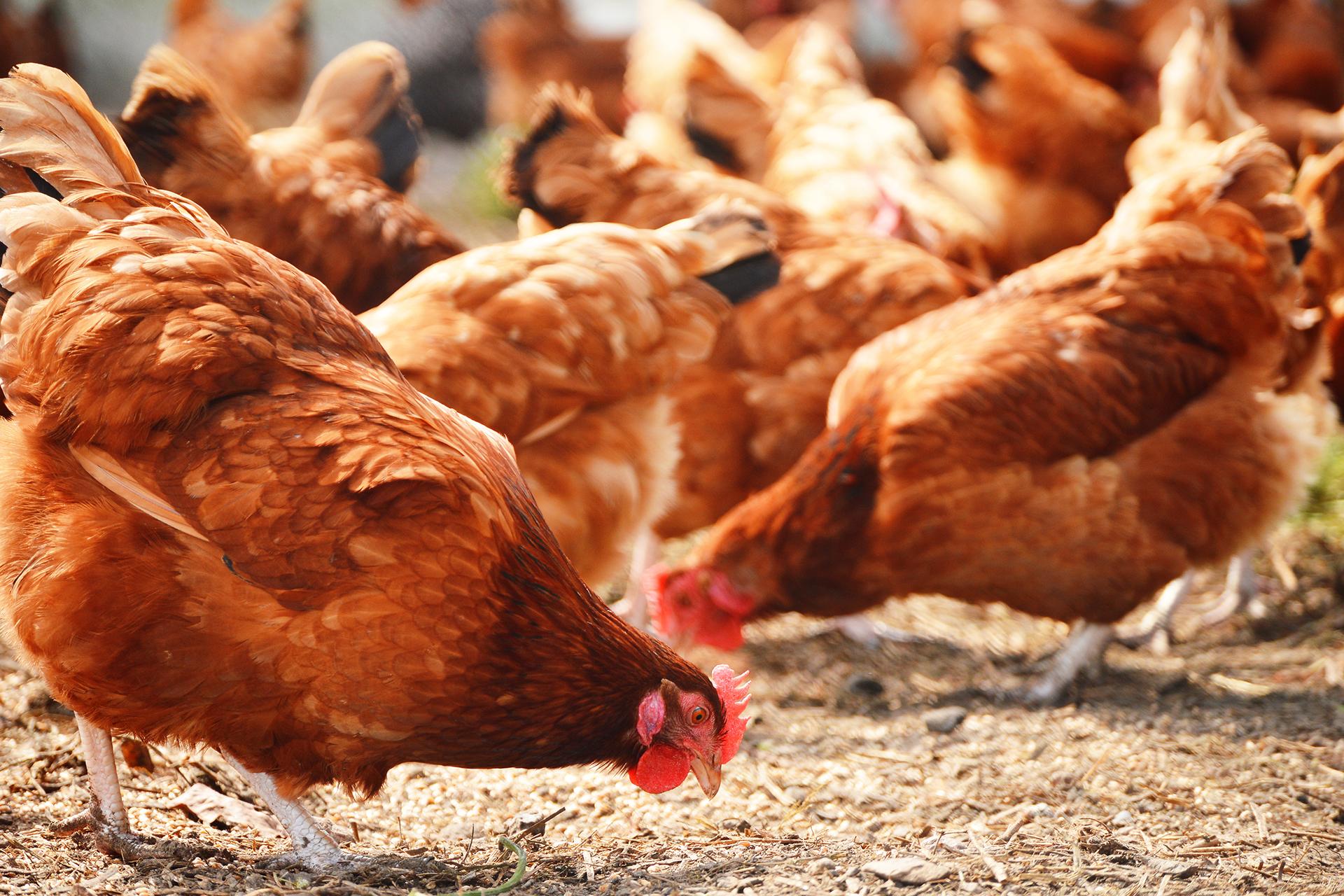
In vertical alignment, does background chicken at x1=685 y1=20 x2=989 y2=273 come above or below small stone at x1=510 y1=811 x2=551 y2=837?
above

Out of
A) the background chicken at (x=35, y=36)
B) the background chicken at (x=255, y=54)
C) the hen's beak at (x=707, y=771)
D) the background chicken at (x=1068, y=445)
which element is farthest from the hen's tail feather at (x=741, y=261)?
the background chicken at (x=35, y=36)

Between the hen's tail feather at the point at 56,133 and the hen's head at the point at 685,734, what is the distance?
1453 millimetres

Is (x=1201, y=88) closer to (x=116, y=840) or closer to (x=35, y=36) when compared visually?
(x=116, y=840)

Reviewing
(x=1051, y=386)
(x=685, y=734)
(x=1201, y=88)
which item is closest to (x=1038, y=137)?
(x=1201, y=88)

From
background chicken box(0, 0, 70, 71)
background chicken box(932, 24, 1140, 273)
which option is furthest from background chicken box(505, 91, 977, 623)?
background chicken box(0, 0, 70, 71)

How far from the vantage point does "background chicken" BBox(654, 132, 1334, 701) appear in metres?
3.32

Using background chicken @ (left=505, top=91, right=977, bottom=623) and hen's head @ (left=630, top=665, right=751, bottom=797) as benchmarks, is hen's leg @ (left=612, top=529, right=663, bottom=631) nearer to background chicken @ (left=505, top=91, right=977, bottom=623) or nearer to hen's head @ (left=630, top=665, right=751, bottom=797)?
background chicken @ (left=505, top=91, right=977, bottom=623)

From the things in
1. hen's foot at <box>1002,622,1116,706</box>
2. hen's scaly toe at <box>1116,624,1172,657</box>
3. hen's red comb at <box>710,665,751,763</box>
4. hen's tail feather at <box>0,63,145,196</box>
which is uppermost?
hen's tail feather at <box>0,63,145,196</box>

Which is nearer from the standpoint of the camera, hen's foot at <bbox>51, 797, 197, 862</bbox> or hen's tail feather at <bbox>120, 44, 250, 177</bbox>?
hen's foot at <bbox>51, 797, 197, 862</bbox>

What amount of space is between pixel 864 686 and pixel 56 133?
264 cm

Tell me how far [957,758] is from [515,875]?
50.2 inches

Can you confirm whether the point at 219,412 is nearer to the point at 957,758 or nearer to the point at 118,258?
the point at 118,258

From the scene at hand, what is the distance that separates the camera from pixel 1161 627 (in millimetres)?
4137

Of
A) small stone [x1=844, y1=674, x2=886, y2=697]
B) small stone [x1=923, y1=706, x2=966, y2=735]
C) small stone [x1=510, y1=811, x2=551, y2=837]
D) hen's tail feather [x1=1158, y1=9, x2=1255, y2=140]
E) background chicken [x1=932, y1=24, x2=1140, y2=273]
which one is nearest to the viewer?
small stone [x1=510, y1=811, x2=551, y2=837]
